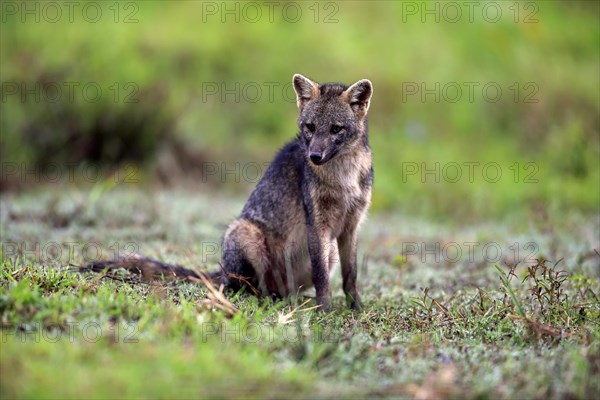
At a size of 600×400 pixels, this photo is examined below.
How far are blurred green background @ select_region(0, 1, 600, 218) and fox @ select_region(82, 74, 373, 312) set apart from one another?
17.2ft

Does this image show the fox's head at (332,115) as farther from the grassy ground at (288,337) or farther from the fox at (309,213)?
the grassy ground at (288,337)

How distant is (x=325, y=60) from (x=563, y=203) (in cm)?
604

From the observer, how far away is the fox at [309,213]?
5.88 m

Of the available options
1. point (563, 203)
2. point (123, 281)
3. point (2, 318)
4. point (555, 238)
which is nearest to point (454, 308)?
point (123, 281)

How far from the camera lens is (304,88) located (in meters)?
6.18

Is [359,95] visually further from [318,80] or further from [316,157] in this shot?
[318,80]

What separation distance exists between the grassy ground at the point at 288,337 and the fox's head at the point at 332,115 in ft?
4.32

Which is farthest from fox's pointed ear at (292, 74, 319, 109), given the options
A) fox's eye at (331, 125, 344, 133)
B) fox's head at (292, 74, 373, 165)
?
fox's eye at (331, 125, 344, 133)

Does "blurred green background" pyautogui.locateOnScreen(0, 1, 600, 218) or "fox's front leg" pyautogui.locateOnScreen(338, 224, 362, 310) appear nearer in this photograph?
"fox's front leg" pyautogui.locateOnScreen(338, 224, 362, 310)

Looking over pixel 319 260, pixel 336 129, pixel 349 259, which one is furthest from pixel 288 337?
pixel 336 129

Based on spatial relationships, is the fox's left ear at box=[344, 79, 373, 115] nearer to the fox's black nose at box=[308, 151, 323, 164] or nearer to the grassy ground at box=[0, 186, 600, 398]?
the fox's black nose at box=[308, 151, 323, 164]

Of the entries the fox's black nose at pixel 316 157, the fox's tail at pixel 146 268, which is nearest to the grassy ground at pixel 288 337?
the fox's tail at pixel 146 268

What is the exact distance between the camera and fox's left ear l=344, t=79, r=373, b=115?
6.04 meters

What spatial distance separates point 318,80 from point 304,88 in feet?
26.4
